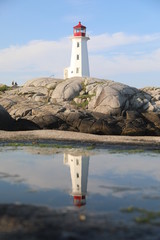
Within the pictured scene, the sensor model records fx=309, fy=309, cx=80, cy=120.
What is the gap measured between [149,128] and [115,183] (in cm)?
2079

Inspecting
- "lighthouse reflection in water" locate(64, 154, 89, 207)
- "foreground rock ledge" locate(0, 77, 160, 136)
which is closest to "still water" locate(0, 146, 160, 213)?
"lighthouse reflection in water" locate(64, 154, 89, 207)

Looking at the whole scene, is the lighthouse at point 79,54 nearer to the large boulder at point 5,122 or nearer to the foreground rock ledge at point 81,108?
the foreground rock ledge at point 81,108

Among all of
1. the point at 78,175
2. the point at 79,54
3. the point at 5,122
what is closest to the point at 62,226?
the point at 78,175

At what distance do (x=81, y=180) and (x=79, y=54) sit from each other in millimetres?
47960

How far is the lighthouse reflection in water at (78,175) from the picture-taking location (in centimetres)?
918

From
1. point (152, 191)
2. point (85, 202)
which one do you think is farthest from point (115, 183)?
point (85, 202)

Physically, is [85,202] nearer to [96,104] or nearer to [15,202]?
[15,202]

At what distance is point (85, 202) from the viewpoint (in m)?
8.76

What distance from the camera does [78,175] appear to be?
40.4 feet

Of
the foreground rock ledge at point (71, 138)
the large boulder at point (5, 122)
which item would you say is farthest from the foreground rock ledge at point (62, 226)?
the large boulder at point (5, 122)

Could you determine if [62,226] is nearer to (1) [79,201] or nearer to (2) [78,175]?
(1) [79,201]

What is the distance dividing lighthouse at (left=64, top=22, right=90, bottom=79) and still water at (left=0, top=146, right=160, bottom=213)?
4008 cm

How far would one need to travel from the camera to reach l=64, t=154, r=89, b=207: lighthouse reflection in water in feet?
30.1

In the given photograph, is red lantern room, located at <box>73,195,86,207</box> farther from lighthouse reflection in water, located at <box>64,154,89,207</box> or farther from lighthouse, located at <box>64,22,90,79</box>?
lighthouse, located at <box>64,22,90,79</box>
